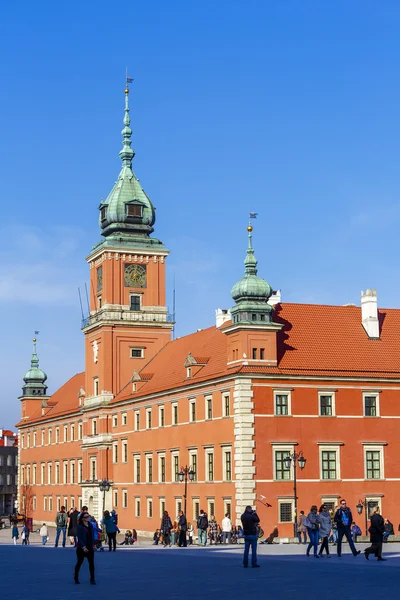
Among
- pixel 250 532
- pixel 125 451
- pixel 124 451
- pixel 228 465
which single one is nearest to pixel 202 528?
pixel 228 465

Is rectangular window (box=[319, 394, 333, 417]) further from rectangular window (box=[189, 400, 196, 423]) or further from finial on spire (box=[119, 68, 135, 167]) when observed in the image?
finial on spire (box=[119, 68, 135, 167])

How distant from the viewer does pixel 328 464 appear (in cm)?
5928

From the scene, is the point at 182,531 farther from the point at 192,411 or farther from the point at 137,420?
the point at 137,420

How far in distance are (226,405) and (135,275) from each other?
974 inches

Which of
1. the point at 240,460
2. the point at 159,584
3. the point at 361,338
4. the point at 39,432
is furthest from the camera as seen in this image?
the point at 39,432

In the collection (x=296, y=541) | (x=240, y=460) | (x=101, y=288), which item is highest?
(x=101, y=288)

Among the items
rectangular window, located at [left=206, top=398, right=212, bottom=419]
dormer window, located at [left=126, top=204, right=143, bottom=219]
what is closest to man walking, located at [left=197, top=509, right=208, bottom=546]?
rectangular window, located at [left=206, top=398, right=212, bottom=419]

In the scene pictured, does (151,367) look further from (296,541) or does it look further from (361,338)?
(296,541)

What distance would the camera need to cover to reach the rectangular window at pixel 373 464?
60031 mm

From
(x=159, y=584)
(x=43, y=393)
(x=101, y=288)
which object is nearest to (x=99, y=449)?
(x=101, y=288)

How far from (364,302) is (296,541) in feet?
56.4

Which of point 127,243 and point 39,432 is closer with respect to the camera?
point 127,243

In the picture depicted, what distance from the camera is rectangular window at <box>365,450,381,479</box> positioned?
60.0m

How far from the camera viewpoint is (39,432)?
110 m
